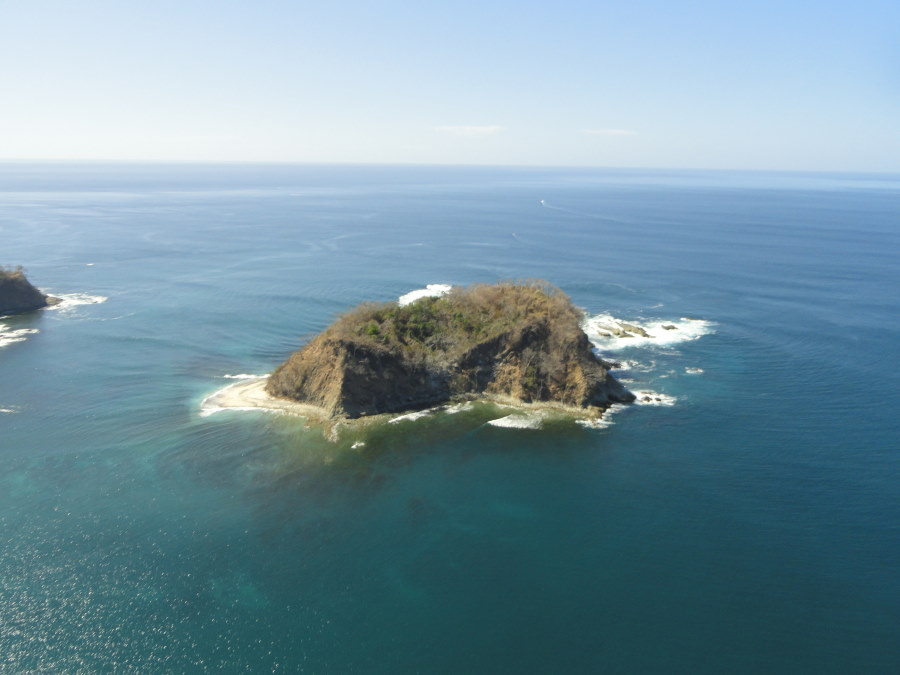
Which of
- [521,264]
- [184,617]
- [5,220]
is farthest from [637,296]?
[5,220]

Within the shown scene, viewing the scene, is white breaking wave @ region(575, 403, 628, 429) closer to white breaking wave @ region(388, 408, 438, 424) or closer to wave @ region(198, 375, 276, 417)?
white breaking wave @ region(388, 408, 438, 424)

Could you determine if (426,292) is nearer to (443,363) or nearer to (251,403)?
(443,363)

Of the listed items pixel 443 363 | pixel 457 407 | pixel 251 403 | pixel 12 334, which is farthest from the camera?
pixel 12 334

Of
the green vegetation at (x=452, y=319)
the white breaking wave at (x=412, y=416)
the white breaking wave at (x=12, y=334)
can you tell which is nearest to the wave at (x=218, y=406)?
the green vegetation at (x=452, y=319)

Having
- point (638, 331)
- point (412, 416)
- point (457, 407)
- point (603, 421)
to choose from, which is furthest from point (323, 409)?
point (638, 331)

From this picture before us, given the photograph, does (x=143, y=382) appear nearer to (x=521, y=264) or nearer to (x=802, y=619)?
(x=802, y=619)
